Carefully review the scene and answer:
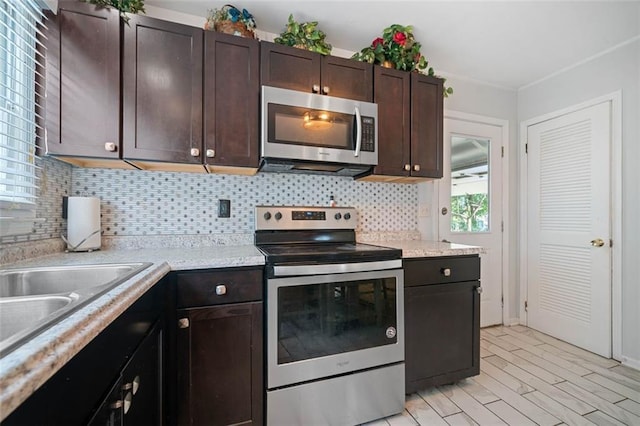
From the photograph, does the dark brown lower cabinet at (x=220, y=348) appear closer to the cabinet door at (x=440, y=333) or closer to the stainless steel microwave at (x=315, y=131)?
the stainless steel microwave at (x=315, y=131)

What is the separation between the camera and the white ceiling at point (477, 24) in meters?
1.78

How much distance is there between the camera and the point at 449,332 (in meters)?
1.74

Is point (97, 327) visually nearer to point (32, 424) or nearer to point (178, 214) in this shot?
point (32, 424)

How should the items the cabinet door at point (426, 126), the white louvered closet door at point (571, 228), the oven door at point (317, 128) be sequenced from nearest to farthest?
the oven door at point (317, 128), the cabinet door at point (426, 126), the white louvered closet door at point (571, 228)

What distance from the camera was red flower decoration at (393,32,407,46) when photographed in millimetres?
1865

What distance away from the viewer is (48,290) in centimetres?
105

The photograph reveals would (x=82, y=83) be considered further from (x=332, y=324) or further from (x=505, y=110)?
(x=505, y=110)

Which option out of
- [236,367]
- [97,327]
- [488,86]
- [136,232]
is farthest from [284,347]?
[488,86]

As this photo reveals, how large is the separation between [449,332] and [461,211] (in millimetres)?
1299

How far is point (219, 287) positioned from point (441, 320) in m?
1.33

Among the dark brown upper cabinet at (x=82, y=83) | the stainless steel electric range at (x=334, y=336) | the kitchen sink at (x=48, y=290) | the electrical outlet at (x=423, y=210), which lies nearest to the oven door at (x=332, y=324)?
the stainless steel electric range at (x=334, y=336)

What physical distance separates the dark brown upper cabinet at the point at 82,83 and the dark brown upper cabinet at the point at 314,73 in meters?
0.77

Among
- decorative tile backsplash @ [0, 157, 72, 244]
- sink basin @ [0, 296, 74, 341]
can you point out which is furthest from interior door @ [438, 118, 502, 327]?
decorative tile backsplash @ [0, 157, 72, 244]

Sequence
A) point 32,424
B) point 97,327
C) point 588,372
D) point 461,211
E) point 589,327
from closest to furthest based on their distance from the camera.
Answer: point 32,424 → point 97,327 → point 588,372 → point 589,327 → point 461,211
